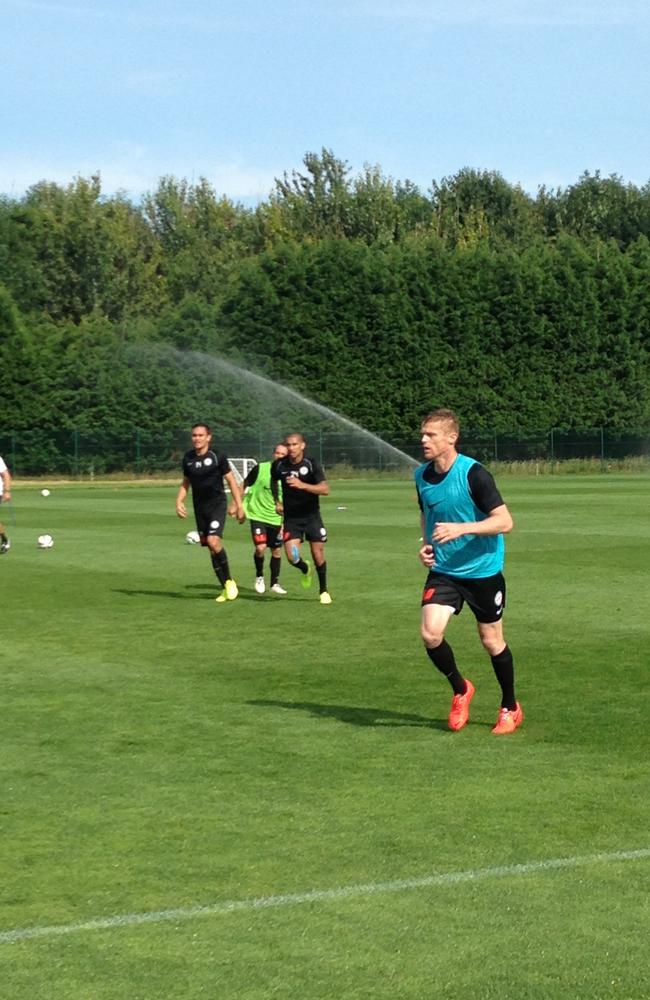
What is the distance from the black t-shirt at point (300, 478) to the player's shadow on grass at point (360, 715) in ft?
25.4

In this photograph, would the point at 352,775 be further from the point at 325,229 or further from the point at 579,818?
the point at 325,229

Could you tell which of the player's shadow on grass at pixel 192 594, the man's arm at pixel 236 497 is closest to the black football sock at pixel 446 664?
the man's arm at pixel 236 497

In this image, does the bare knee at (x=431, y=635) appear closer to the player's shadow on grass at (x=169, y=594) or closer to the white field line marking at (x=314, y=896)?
the white field line marking at (x=314, y=896)

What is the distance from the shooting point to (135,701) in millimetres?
11578

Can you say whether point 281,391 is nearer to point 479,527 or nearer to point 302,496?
point 302,496

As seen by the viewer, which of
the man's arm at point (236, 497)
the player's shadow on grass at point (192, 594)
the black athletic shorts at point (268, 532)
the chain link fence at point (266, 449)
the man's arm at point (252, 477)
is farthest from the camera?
the chain link fence at point (266, 449)

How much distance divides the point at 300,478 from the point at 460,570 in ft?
29.4

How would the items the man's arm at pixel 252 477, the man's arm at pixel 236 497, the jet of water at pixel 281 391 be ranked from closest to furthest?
the man's arm at pixel 236 497 < the man's arm at pixel 252 477 < the jet of water at pixel 281 391

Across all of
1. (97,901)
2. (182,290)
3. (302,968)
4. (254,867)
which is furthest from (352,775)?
(182,290)

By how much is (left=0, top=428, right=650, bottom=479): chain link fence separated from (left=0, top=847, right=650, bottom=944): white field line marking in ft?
195

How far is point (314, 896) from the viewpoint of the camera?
6.39 metres

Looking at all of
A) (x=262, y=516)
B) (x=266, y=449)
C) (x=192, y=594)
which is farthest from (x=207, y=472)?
(x=266, y=449)

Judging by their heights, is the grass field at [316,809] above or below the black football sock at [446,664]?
below

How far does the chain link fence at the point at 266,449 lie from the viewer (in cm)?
6569
